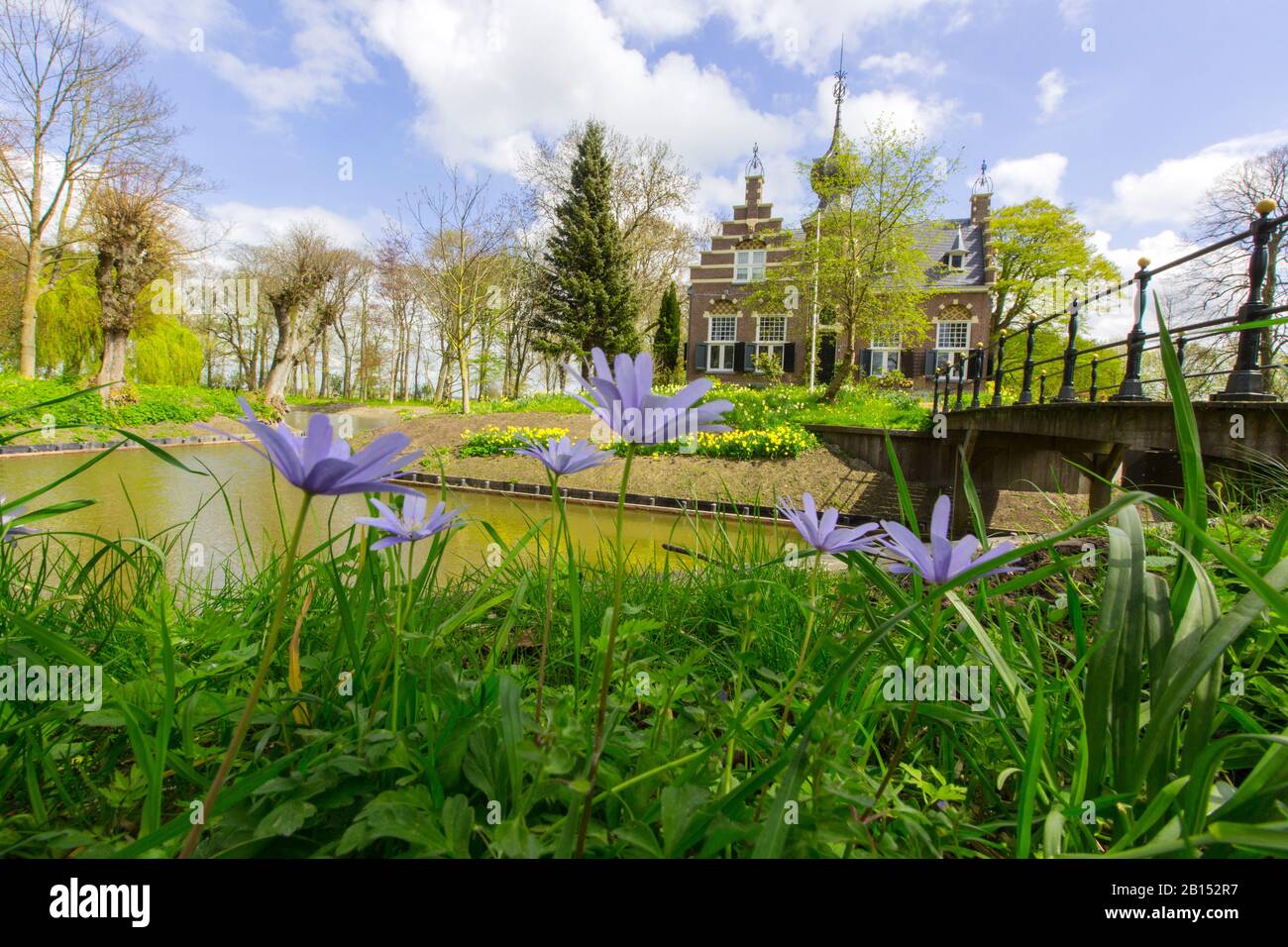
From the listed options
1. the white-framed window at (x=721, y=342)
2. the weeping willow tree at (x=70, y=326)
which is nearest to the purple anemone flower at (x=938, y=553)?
the white-framed window at (x=721, y=342)

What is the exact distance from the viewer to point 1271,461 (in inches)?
127

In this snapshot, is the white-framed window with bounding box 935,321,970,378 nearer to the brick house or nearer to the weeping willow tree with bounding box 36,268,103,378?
the brick house

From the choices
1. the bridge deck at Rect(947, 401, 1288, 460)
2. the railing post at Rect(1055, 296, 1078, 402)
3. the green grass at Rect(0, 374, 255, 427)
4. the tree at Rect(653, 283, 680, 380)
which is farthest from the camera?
the tree at Rect(653, 283, 680, 380)

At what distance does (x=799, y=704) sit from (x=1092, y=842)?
0.38 metres

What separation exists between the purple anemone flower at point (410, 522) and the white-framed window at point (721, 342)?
25.9 metres

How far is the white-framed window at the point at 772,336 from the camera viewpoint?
2545 cm

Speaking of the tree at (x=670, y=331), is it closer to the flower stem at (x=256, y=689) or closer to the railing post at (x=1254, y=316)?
the railing post at (x=1254, y=316)

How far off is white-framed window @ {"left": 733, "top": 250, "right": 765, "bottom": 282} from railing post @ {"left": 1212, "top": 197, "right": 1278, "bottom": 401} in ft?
78.8

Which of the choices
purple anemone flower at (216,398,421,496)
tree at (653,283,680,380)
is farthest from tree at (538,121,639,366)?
purple anemone flower at (216,398,421,496)

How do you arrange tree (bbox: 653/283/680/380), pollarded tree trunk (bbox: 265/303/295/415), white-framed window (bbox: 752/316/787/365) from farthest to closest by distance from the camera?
tree (bbox: 653/283/680/380) → white-framed window (bbox: 752/316/787/365) → pollarded tree trunk (bbox: 265/303/295/415)

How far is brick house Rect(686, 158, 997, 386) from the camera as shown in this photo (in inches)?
947

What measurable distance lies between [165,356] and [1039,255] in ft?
124
